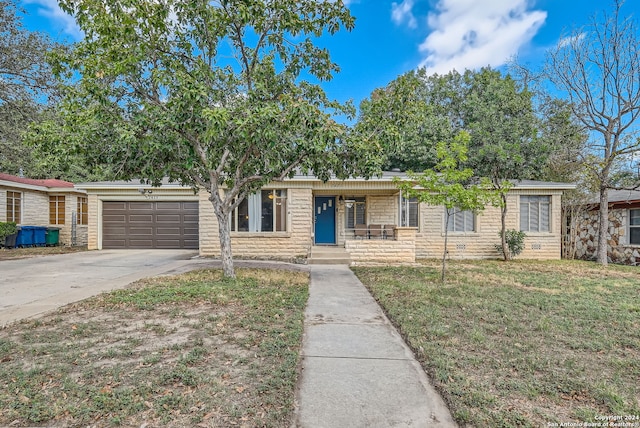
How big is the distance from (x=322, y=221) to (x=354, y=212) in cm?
139

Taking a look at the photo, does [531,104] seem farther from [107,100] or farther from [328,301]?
[107,100]

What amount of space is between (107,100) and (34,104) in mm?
9280

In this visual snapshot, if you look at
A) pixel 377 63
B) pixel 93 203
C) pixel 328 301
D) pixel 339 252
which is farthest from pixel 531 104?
pixel 93 203

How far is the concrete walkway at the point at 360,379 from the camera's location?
2469 millimetres

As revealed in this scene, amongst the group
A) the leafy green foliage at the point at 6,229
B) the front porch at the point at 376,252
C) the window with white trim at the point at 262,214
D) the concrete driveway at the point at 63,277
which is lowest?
the concrete driveway at the point at 63,277

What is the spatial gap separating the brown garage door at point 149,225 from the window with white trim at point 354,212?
22.0 ft

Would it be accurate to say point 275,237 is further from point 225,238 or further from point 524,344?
point 524,344

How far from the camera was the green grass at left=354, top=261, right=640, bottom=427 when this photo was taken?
2664 mm

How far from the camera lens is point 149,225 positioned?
48.5 ft

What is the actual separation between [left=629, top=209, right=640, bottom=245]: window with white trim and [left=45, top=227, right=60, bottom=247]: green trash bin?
25.4m

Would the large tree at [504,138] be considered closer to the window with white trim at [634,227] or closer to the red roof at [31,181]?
the window with white trim at [634,227]

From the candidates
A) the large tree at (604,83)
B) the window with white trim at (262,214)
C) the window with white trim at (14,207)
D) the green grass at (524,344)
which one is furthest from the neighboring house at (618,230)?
the window with white trim at (14,207)

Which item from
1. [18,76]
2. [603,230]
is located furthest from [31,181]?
[603,230]

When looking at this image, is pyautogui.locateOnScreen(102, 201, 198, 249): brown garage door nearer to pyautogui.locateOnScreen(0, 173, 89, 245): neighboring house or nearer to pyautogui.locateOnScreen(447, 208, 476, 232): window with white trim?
pyautogui.locateOnScreen(0, 173, 89, 245): neighboring house
